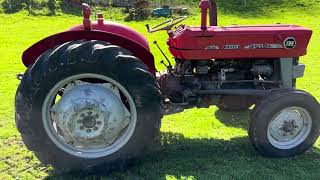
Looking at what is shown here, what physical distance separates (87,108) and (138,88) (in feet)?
1.68

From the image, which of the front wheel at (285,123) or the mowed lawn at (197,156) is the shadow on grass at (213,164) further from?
the front wheel at (285,123)

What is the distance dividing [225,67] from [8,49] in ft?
29.6

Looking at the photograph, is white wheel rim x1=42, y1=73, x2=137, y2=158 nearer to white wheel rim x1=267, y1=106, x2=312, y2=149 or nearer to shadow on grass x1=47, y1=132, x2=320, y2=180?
shadow on grass x1=47, y1=132, x2=320, y2=180

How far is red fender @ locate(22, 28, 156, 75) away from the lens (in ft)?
14.4

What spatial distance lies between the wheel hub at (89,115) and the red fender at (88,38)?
460 millimetres

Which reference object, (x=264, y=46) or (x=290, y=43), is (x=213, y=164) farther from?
(x=290, y=43)

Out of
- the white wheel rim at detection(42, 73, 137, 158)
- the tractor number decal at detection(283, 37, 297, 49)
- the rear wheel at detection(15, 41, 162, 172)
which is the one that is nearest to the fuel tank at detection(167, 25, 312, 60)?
the tractor number decal at detection(283, 37, 297, 49)

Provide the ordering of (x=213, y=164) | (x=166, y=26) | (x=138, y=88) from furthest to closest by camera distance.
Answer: (x=166, y=26) < (x=213, y=164) < (x=138, y=88)

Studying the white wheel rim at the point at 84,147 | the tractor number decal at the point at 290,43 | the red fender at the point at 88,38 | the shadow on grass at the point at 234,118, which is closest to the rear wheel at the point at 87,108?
the white wheel rim at the point at 84,147

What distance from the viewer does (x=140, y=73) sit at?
4.20m

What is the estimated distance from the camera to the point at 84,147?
14.5 feet

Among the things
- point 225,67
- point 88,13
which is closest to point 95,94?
point 88,13

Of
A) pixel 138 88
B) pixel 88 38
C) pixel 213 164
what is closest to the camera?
pixel 138 88

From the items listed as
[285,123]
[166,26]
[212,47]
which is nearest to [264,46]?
[212,47]
